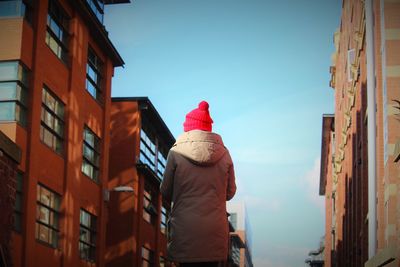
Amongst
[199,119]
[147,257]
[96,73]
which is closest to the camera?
[199,119]

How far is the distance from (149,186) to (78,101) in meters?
15.4

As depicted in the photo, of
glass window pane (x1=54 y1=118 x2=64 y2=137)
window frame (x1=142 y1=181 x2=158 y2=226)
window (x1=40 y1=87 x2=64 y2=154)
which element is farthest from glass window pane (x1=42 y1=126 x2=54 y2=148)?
window frame (x1=142 y1=181 x2=158 y2=226)

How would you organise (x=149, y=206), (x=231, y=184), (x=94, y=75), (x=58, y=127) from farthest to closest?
(x=149, y=206)
(x=94, y=75)
(x=58, y=127)
(x=231, y=184)

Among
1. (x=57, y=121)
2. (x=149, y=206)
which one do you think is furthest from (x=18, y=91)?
(x=149, y=206)

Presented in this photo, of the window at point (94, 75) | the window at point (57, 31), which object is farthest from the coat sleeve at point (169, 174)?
the window at point (94, 75)

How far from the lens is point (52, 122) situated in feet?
84.9

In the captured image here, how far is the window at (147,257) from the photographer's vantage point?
1608 inches

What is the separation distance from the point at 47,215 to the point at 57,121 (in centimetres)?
335

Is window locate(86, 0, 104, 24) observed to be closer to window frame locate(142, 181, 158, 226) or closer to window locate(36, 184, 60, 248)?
window locate(36, 184, 60, 248)

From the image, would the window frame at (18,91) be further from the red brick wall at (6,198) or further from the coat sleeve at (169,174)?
the coat sleeve at (169,174)

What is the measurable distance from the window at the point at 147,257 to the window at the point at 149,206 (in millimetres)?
1689

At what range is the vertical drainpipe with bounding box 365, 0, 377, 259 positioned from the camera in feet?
63.6

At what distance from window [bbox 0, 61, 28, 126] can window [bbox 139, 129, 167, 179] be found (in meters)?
17.6

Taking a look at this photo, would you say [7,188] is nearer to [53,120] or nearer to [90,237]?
[53,120]
